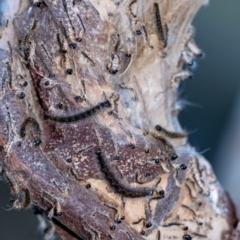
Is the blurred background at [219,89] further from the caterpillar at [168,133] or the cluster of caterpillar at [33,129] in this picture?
the cluster of caterpillar at [33,129]

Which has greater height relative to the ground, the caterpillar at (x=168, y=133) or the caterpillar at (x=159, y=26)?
the caterpillar at (x=159, y=26)

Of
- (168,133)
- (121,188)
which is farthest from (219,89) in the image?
(121,188)

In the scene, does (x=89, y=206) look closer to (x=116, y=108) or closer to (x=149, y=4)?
(x=116, y=108)

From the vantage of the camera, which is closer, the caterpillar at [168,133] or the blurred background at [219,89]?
the caterpillar at [168,133]

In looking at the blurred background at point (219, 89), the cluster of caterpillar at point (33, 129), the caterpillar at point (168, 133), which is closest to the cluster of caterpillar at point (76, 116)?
the cluster of caterpillar at point (33, 129)

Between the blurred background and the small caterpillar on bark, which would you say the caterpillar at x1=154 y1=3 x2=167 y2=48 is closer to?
the small caterpillar on bark

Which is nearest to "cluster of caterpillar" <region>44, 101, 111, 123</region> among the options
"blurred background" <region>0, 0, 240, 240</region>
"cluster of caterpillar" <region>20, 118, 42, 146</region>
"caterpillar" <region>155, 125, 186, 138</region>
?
"cluster of caterpillar" <region>20, 118, 42, 146</region>

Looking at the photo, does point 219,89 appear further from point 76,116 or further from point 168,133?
point 76,116

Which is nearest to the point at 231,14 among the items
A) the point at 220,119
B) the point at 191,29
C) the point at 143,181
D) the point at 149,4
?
the point at 220,119
